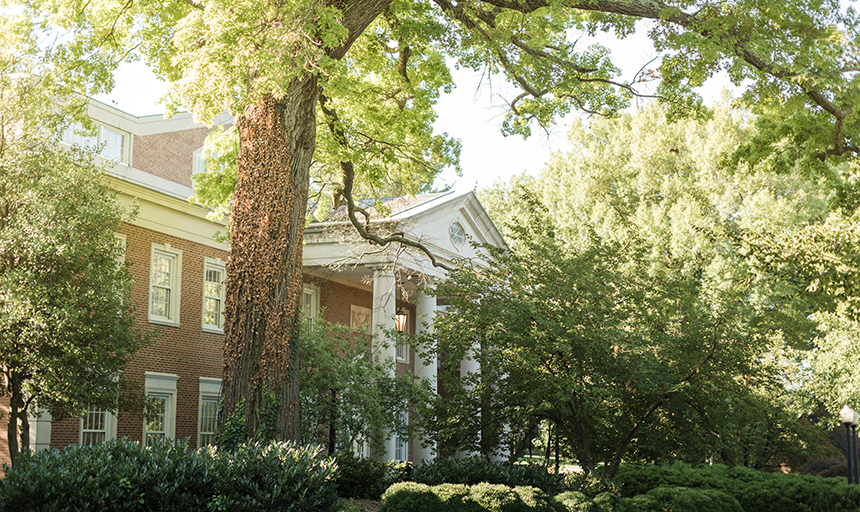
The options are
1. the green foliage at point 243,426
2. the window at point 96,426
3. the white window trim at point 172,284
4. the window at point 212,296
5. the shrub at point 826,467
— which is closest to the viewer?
the green foliage at point 243,426

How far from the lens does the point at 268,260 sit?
10.5 meters

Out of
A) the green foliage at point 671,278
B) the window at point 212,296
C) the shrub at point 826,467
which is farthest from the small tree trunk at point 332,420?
the shrub at point 826,467

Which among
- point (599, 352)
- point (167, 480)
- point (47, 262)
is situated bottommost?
point (167, 480)

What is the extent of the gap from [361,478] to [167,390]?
6676 millimetres

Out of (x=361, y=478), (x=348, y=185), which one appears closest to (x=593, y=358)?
(x=361, y=478)

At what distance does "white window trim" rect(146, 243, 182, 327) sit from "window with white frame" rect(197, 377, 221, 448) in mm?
2060

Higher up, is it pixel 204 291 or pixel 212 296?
pixel 204 291

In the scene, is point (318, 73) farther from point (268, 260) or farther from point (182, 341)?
point (182, 341)

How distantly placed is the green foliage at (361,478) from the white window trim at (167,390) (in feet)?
18.8

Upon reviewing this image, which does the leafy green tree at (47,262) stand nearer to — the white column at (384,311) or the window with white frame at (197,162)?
the window with white frame at (197,162)

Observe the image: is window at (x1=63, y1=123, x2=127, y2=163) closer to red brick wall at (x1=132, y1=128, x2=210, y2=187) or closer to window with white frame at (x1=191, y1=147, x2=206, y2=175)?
red brick wall at (x1=132, y1=128, x2=210, y2=187)

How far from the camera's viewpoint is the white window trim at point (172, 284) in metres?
19.8

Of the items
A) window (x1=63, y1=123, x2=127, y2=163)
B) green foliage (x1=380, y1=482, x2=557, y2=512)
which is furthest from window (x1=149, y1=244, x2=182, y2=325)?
green foliage (x1=380, y1=482, x2=557, y2=512)

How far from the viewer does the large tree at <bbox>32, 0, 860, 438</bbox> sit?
32.6 ft
